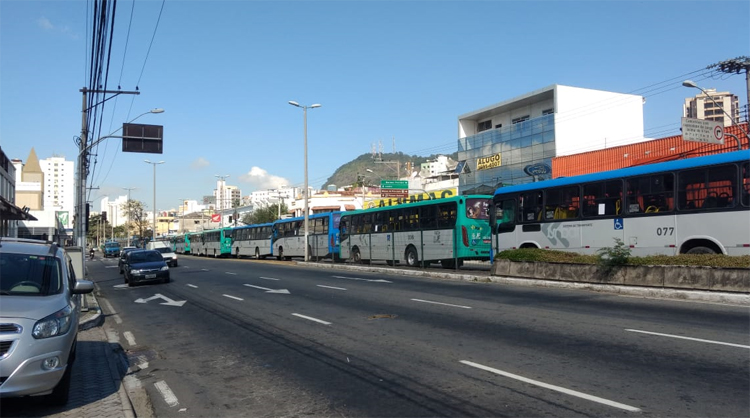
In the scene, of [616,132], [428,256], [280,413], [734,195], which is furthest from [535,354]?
[616,132]

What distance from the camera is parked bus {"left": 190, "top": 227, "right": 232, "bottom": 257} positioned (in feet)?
182

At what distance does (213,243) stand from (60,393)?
180 ft

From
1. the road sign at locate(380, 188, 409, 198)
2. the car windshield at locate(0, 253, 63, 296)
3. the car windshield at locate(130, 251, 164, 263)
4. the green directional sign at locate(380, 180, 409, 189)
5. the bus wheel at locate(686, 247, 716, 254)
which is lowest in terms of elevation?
the car windshield at locate(130, 251, 164, 263)

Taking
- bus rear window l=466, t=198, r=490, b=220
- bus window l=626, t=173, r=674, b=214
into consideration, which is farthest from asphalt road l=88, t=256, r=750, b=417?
bus rear window l=466, t=198, r=490, b=220

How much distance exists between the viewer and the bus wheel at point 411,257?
27312 millimetres

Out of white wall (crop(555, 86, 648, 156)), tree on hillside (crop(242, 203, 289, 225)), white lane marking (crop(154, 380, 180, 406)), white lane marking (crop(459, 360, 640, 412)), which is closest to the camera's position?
white lane marking (crop(459, 360, 640, 412))

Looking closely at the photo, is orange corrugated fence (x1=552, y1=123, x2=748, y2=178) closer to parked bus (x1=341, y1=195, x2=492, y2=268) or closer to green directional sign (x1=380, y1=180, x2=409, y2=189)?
parked bus (x1=341, y1=195, x2=492, y2=268)

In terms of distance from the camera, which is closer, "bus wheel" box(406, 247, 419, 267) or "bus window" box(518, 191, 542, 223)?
"bus window" box(518, 191, 542, 223)

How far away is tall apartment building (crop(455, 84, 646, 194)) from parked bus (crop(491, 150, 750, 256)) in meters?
23.7

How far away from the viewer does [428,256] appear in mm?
26172

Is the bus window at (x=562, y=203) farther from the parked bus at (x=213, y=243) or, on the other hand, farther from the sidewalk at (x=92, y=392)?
the parked bus at (x=213, y=243)

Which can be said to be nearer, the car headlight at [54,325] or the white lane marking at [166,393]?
the car headlight at [54,325]

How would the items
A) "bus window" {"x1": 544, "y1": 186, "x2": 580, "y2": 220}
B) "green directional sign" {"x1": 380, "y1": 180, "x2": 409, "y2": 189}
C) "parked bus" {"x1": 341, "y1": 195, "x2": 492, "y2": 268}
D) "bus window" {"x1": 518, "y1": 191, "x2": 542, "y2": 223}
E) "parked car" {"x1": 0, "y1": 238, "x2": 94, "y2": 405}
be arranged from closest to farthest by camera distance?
1. "parked car" {"x1": 0, "y1": 238, "x2": 94, "y2": 405}
2. "bus window" {"x1": 544, "y1": 186, "x2": 580, "y2": 220}
3. "bus window" {"x1": 518, "y1": 191, "x2": 542, "y2": 223}
4. "parked bus" {"x1": 341, "y1": 195, "x2": 492, "y2": 268}
5. "green directional sign" {"x1": 380, "y1": 180, "x2": 409, "y2": 189}

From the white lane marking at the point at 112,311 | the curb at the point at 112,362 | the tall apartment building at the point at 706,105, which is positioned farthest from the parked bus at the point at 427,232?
the tall apartment building at the point at 706,105
